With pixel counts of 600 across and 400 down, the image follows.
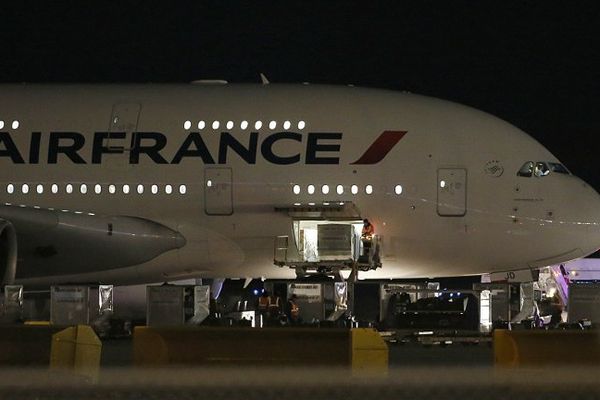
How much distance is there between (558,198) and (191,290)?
6666 millimetres

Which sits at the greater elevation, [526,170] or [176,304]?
[526,170]

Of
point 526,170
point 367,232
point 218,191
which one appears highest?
point 526,170

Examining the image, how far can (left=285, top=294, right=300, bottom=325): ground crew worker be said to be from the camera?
21.6 m

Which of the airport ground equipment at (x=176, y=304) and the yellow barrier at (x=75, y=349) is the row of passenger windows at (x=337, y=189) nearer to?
the airport ground equipment at (x=176, y=304)

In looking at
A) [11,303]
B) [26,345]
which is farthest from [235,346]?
[11,303]

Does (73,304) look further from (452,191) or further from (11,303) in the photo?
(452,191)

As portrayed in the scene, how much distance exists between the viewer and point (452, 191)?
23578 mm

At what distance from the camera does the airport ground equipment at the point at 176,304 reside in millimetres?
21438

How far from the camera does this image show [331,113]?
24047 mm

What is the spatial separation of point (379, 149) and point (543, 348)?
934cm

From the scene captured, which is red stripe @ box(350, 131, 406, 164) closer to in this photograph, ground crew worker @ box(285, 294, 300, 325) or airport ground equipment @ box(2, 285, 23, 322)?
ground crew worker @ box(285, 294, 300, 325)

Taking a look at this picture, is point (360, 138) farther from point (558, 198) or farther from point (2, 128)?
point (2, 128)

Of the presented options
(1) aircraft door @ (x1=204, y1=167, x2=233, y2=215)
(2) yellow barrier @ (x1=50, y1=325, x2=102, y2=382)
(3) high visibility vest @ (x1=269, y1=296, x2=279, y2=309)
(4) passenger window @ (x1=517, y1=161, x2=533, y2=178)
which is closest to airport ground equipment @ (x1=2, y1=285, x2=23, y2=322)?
(1) aircraft door @ (x1=204, y1=167, x2=233, y2=215)

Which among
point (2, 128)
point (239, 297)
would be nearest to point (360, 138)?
point (2, 128)
